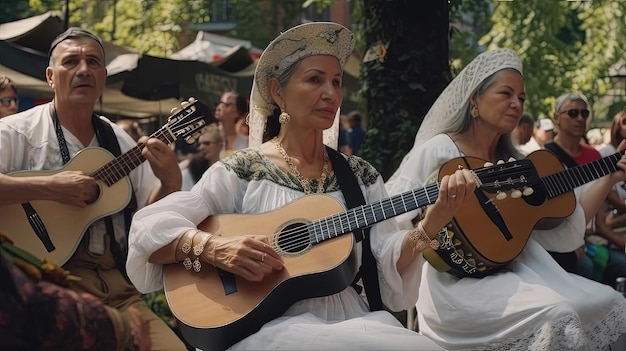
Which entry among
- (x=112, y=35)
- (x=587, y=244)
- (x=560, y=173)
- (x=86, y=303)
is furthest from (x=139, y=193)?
(x=112, y=35)

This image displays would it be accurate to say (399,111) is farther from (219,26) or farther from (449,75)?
(219,26)

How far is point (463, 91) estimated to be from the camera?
17.5ft

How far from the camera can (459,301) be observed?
189 inches

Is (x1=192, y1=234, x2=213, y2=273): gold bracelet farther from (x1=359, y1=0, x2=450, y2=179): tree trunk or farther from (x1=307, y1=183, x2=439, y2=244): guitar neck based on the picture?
(x1=359, y1=0, x2=450, y2=179): tree trunk

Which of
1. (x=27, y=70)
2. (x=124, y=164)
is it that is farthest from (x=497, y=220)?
(x=27, y=70)

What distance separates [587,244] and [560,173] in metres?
2.61

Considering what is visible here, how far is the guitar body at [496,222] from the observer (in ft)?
15.6

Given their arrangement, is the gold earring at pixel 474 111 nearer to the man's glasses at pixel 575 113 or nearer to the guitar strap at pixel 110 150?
the guitar strap at pixel 110 150

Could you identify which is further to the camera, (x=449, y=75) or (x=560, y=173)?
(x=449, y=75)

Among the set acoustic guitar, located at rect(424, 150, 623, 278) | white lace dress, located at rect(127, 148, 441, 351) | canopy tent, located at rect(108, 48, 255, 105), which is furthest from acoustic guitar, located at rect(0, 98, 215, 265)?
canopy tent, located at rect(108, 48, 255, 105)

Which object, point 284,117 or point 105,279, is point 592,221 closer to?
point 284,117

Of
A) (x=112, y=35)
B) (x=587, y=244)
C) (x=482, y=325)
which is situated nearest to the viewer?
(x=482, y=325)

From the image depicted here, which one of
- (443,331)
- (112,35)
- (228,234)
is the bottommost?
(112,35)

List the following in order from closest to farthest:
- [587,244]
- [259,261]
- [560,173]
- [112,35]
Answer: [259,261] < [560,173] < [587,244] < [112,35]
